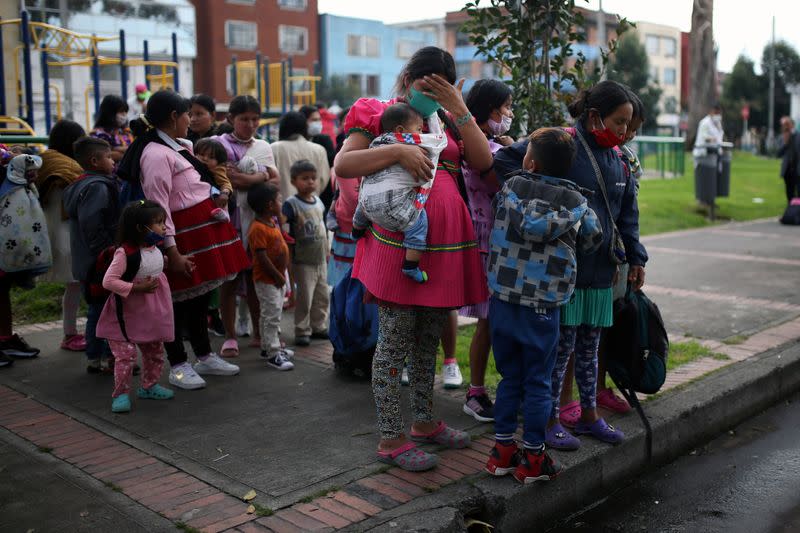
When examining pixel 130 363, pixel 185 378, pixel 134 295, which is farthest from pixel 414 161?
pixel 185 378

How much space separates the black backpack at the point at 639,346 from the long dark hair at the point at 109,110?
4.23m

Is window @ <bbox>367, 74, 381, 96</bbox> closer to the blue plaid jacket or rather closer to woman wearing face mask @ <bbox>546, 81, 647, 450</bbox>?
woman wearing face mask @ <bbox>546, 81, 647, 450</bbox>

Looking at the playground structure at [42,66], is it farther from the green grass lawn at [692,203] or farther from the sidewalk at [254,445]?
the green grass lawn at [692,203]

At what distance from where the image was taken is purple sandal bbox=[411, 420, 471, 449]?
164 inches

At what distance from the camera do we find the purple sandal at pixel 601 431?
14.2 feet

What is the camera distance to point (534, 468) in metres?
3.74

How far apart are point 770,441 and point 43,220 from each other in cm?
506

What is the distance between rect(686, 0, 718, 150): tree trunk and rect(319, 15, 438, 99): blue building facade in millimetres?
31228

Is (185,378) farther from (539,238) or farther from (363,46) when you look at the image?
(363,46)

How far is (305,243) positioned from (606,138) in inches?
113

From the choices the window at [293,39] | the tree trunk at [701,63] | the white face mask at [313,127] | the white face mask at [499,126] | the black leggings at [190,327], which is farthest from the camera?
the window at [293,39]

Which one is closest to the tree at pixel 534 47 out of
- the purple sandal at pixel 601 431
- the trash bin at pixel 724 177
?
the purple sandal at pixel 601 431

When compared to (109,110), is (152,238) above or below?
below

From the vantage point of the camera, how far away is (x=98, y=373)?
550 centimetres
